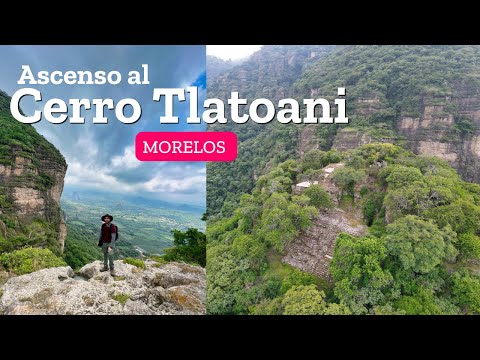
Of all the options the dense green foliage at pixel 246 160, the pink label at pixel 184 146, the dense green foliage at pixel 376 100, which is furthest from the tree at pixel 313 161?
the pink label at pixel 184 146

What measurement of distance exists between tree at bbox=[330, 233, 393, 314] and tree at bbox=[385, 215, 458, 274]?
0.31 meters

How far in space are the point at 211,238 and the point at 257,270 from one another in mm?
2514

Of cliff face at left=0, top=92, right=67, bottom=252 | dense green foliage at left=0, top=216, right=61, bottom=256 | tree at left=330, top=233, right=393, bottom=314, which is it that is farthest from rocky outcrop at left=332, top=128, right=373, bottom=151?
dense green foliage at left=0, top=216, right=61, bottom=256

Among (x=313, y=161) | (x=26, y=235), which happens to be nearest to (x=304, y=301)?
(x=313, y=161)

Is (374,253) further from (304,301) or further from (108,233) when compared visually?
(108,233)

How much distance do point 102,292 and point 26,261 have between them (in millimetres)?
1894

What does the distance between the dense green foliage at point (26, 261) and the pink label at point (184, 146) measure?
2.96 m

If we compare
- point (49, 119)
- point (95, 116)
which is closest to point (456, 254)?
point (95, 116)

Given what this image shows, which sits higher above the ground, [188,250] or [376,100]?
[376,100]

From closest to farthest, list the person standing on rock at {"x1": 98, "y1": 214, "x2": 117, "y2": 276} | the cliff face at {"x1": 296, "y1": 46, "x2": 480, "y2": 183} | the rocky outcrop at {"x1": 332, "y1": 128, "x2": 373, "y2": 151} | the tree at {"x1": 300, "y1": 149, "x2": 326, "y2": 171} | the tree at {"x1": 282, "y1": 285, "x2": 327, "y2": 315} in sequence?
the person standing on rock at {"x1": 98, "y1": 214, "x2": 117, "y2": 276}, the tree at {"x1": 282, "y1": 285, "x2": 327, "y2": 315}, the tree at {"x1": 300, "y1": 149, "x2": 326, "y2": 171}, the rocky outcrop at {"x1": 332, "y1": 128, "x2": 373, "y2": 151}, the cliff face at {"x1": 296, "y1": 46, "x2": 480, "y2": 183}

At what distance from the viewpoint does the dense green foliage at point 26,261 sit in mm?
5805

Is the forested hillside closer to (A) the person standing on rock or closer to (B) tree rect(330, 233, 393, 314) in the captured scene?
(B) tree rect(330, 233, 393, 314)

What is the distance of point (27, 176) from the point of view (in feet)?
26.5

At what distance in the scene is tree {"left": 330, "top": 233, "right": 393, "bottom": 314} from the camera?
19.1ft
